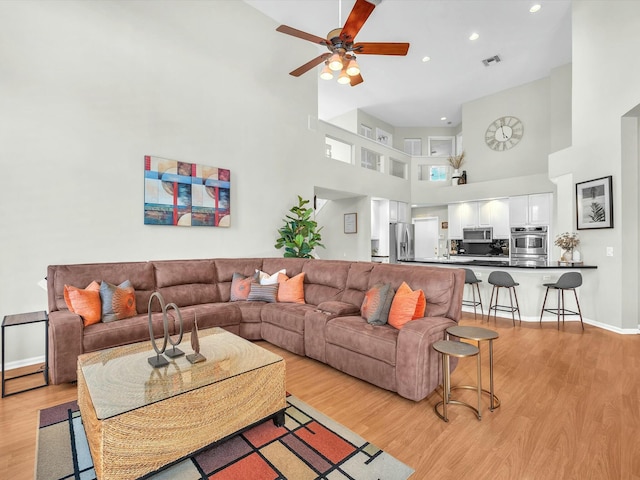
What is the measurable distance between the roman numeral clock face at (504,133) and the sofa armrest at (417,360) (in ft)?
23.5

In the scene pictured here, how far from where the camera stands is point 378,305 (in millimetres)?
2816

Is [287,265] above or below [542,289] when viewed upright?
above

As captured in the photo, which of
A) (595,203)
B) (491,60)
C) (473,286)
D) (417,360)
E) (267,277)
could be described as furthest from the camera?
(491,60)

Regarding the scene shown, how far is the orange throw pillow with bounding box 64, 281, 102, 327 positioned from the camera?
2818mm

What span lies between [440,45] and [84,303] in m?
6.91

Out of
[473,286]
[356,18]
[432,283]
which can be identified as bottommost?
[473,286]

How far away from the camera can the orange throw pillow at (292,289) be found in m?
3.93

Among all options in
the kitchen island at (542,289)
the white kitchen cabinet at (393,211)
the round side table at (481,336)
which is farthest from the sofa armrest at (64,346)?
the white kitchen cabinet at (393,211)

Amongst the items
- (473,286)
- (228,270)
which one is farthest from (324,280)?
(473,286)

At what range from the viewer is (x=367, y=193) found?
24.5ft

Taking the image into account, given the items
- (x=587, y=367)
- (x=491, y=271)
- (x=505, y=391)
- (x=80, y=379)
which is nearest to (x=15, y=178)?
(x=80, y=379)

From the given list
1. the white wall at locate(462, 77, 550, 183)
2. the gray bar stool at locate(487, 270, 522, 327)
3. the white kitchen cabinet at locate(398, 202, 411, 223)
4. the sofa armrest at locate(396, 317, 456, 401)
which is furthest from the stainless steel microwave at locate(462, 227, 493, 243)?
the sofa armrest at locate(396, 317, 456, 401)

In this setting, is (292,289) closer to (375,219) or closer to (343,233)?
(343,233)

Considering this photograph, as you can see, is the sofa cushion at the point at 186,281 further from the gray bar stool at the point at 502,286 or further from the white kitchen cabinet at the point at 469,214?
the white kitchen cabinet at the point at 469,214
